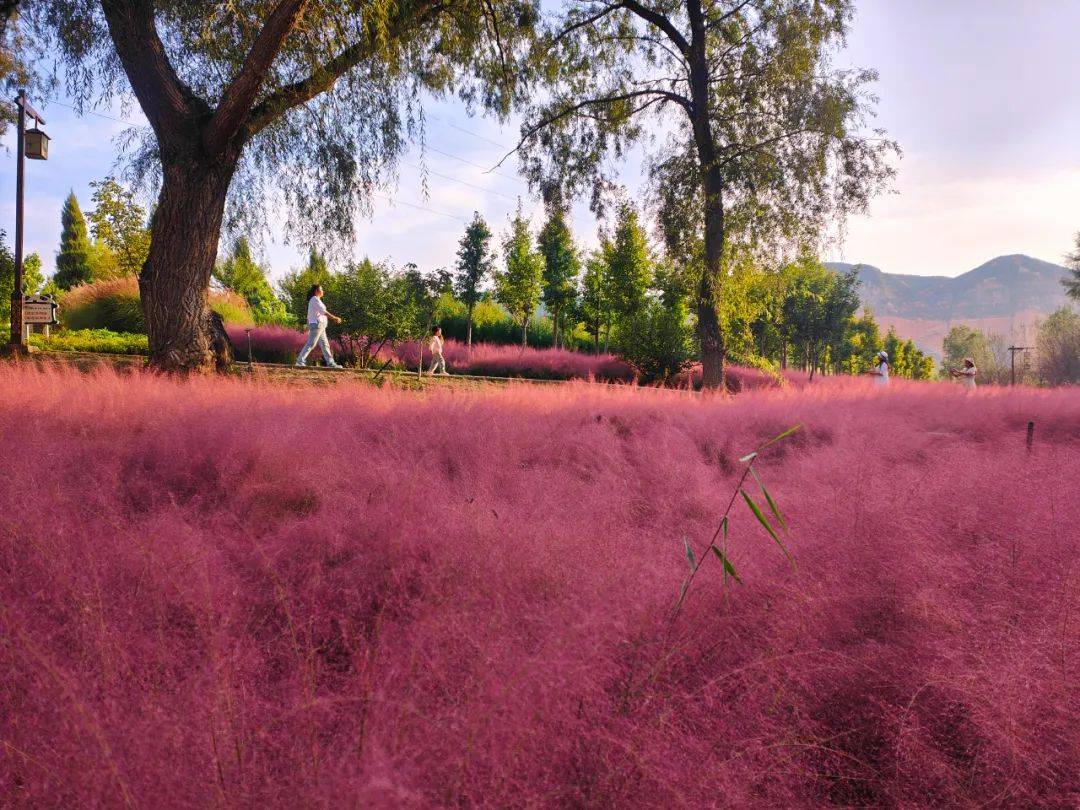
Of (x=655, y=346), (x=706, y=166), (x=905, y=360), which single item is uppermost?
(x=706, y=166)

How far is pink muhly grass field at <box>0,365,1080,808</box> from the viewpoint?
1.32m

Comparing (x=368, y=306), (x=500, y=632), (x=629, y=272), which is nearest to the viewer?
(x=500, y=632)

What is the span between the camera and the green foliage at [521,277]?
101ft

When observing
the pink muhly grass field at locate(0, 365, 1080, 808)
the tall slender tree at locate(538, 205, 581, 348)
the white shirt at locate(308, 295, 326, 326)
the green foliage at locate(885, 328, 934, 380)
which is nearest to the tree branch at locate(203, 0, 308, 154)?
the pink muhly grass field at locate(0, 365, 1080, 808)

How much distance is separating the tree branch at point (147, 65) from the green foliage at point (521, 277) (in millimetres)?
24921

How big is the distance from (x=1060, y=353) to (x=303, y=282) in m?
46.8

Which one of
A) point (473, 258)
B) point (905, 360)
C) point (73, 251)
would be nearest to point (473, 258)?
point (473, 258)

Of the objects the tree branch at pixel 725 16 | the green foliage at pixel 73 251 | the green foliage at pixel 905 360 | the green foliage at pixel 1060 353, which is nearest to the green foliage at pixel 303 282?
the tree branch at pixel 725 16

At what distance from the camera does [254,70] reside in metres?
5.47

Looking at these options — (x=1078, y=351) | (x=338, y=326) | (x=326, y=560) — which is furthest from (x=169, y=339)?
(x=1078, y=351)

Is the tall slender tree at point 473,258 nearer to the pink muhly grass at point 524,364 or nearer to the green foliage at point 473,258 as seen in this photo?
the green foliage at point 473,258

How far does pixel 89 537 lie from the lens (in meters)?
2.37

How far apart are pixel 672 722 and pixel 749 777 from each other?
0.22m

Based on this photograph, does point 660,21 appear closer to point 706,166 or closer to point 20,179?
point 706,166
